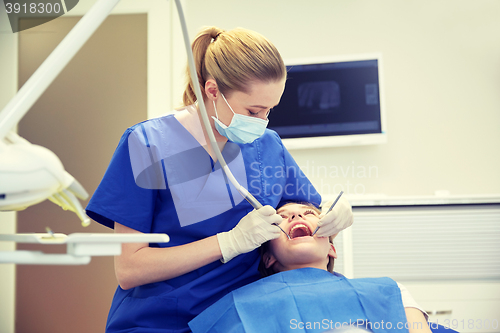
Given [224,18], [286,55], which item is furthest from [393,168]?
[224,18]

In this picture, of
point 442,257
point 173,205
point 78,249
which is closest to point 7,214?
point 173,205

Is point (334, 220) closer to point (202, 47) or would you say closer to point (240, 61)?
point (240, 61)

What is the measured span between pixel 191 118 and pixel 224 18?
1.65 metres

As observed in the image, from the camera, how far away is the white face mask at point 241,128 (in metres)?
1.17

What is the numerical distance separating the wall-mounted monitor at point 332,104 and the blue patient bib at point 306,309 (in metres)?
1.41

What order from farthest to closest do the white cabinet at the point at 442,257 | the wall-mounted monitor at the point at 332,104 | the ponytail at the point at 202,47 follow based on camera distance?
the wall-mounted monitor at the point at 332,104
the white cabinet at the point at 442,257
the ponytail at the point at 202,47

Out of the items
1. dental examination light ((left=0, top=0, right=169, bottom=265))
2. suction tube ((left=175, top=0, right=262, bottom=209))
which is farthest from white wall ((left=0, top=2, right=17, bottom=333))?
dental examination light ((left=0, top=0, right=169, bottom=265))

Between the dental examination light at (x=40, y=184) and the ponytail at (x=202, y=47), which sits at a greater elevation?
the ponytail at (x=202, y=47)

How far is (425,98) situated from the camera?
2.46 metres

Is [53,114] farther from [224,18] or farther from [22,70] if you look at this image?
[224,18]

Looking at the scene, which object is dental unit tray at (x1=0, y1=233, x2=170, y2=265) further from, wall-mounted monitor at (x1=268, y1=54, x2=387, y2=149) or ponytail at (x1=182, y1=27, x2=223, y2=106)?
wall-mounted monitor at (x1=268, y1=54, x2=387, y2=149)

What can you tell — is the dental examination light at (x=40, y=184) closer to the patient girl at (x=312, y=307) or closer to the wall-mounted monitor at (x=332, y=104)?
the patient girl at (x=312, y=307)

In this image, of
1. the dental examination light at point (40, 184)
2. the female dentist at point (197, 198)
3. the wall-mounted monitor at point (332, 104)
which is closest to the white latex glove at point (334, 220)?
the female dentist at point (197, 198)

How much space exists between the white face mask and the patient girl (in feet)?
1.48
